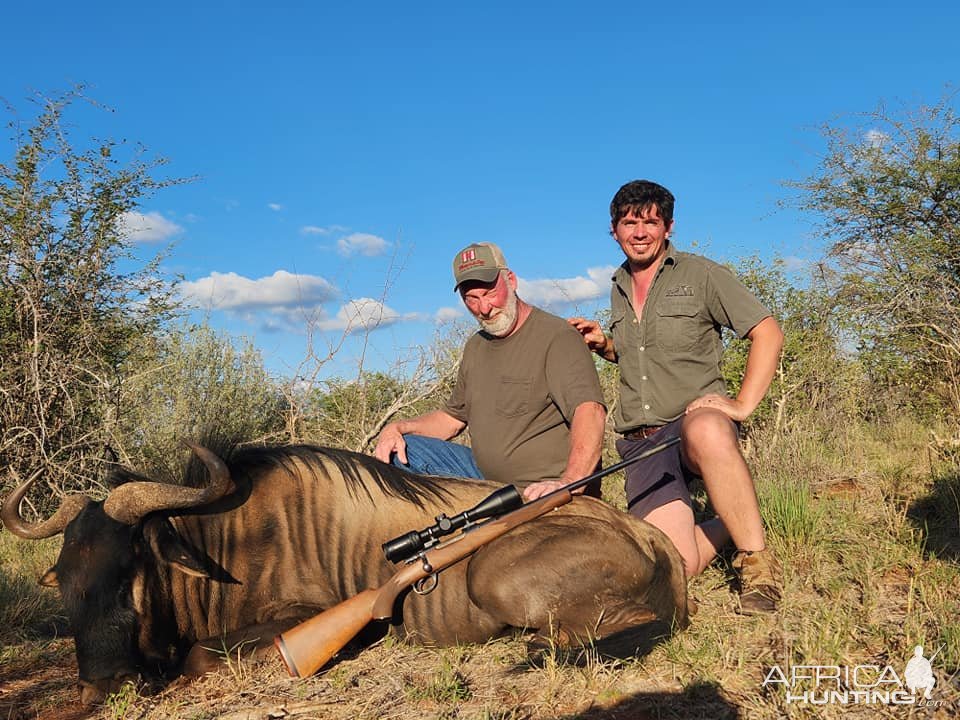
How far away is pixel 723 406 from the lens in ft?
13.8

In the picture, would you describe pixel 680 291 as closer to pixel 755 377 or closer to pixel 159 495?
pixel 755 377

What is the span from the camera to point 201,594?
3785 millimetres

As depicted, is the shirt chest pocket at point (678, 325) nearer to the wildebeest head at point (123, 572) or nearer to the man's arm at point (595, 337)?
the man's arm at point (595, 337)

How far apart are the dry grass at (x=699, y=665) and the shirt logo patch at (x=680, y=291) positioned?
1.50 metres

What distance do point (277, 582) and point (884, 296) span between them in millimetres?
8545

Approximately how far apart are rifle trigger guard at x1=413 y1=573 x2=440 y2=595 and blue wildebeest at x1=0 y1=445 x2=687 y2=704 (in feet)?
0.45

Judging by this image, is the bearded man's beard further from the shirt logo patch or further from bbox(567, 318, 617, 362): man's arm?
the shirt logo patch

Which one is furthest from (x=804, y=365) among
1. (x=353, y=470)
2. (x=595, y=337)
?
(x=353, y=470)

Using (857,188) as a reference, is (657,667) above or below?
below

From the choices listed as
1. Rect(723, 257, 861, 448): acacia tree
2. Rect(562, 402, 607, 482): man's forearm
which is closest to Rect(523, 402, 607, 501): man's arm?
Rect(562, 402, 607, 482): man's forearm

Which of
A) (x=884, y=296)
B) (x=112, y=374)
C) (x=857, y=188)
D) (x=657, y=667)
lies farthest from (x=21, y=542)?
(x=857, y=188)

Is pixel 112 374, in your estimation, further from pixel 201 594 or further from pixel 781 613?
pixel 781 613

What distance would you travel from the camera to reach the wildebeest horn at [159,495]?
3.50m

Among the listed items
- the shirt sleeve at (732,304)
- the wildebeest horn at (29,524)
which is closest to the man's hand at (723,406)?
the shirt sleeve at (732,304)
